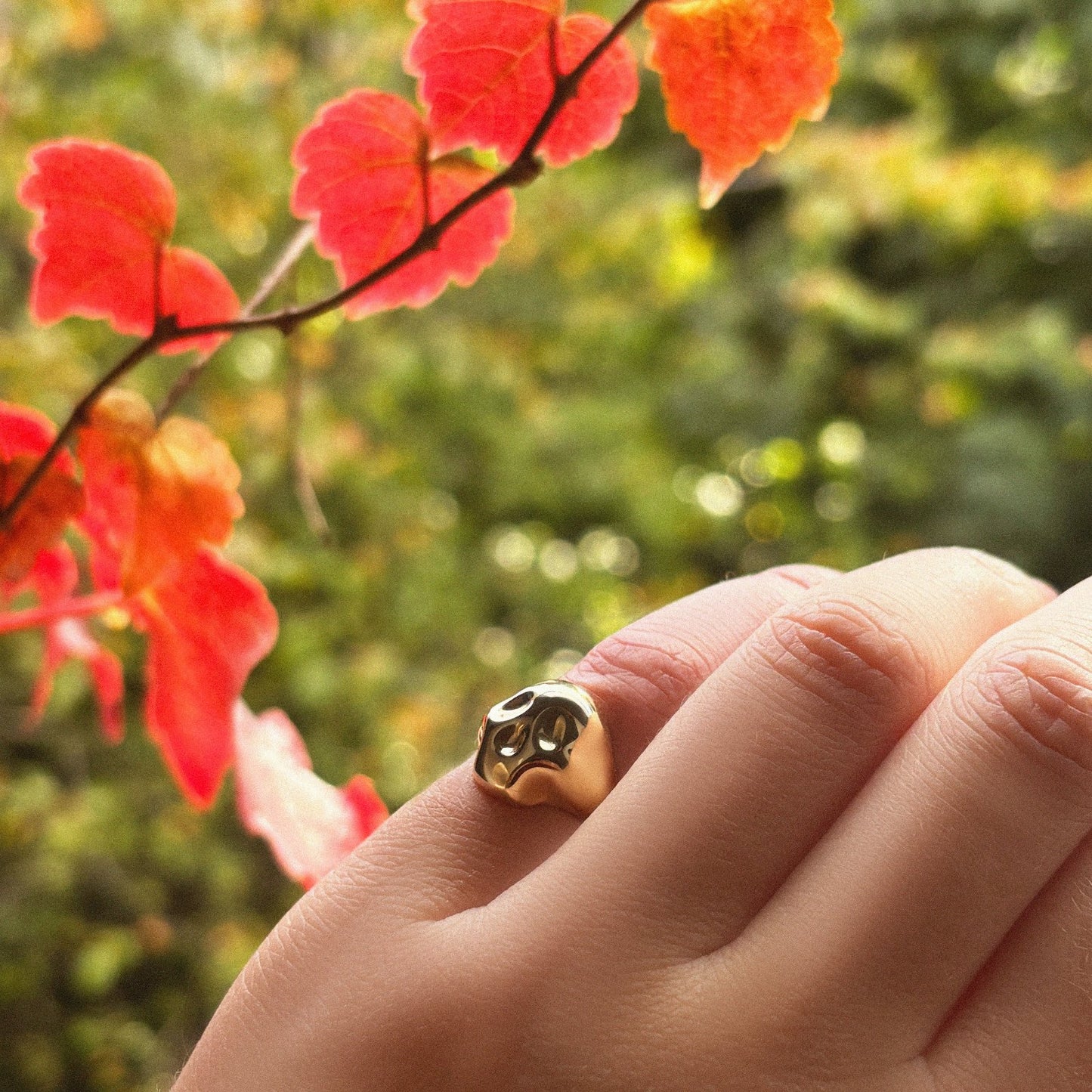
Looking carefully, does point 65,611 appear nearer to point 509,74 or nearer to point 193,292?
point 193,292

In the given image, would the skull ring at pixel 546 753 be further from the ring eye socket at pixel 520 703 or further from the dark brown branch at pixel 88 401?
the dark brown branch at pixel 88 401

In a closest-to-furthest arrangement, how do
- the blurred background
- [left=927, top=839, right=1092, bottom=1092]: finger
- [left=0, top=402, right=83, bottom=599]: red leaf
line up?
[left=927, top=839, right=1092, bottom=1092]: finger → [left=0, top=402, right=83, bottom=599]: red leaf → the blurred background

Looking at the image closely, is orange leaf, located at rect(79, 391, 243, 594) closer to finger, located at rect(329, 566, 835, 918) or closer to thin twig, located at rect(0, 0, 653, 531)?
thin twig, located at rect(0, 0, 653, 531)

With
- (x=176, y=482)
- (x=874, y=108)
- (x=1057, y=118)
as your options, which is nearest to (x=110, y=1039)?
(x=176, y=482)

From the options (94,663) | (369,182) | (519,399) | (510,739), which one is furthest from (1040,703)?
(519,399)

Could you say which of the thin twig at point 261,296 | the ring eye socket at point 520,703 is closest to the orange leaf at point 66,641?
the thin twig at point 261,296

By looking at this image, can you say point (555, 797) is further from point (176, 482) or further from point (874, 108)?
point (874, 108)

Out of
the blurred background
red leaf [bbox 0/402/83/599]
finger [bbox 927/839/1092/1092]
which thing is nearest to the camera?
finger [bbox 927/839/1092/1092]

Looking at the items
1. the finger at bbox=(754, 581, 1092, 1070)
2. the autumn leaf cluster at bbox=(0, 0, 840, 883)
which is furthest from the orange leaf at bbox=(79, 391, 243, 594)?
the finger at bbox=(754, 581, 1092, 1070)
